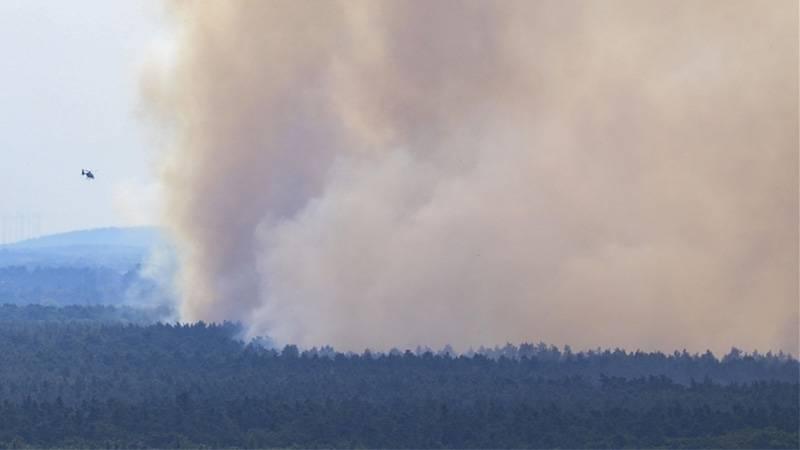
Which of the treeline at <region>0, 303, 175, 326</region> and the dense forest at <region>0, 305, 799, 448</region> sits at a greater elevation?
the treeline at <region>0, 303, 175, 326</region>

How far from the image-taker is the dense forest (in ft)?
234

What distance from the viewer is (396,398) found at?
7838 centimetres

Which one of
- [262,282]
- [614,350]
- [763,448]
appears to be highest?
[262,282]

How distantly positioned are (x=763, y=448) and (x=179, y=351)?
37.3m

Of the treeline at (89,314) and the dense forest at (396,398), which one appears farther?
the treeline at (89,314)

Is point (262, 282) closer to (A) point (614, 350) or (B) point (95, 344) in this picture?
(B) point (95, 344)

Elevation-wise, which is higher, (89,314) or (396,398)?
(89,314)

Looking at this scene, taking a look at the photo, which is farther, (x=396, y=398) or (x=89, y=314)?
(x=89, y=314)

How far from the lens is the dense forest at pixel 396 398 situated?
71.4m

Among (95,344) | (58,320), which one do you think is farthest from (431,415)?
(58,320)

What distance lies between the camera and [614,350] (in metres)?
90.8

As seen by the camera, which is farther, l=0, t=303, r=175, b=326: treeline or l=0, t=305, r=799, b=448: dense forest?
l=0, t=303, r=175, b=326: treeline

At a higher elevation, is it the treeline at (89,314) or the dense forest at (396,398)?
the treeline at (89,314)

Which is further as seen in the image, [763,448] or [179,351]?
[179,351]
